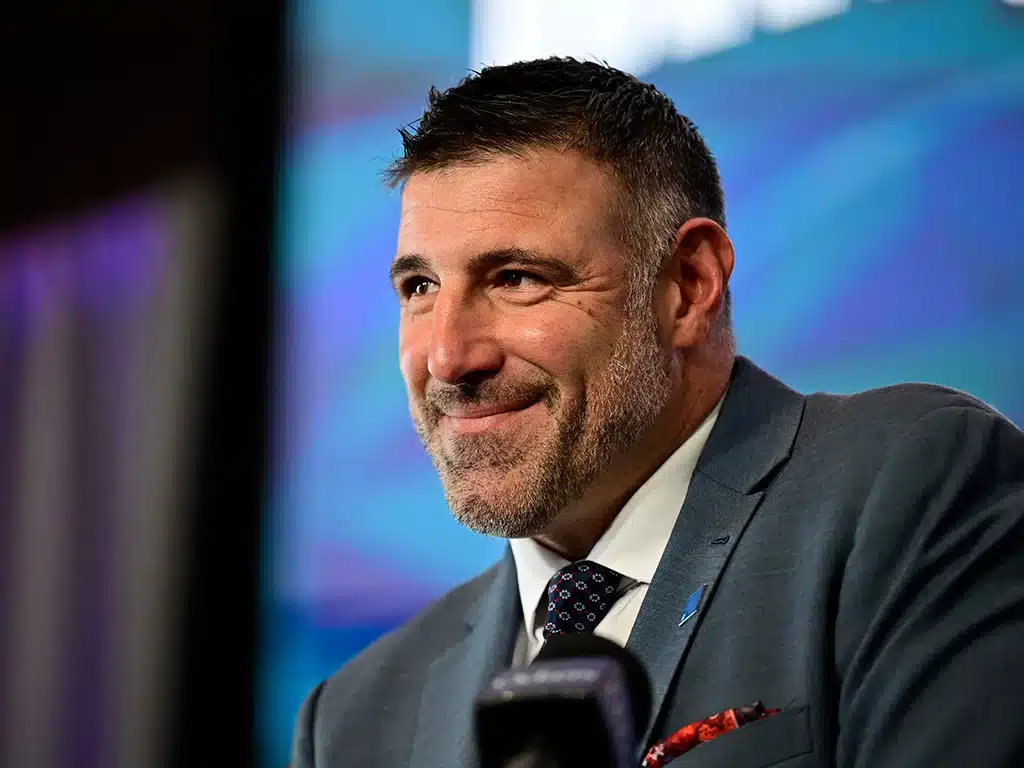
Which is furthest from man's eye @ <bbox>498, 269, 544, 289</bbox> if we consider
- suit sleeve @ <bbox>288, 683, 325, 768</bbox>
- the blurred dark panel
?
the blurred dark panel

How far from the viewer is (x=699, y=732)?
1.74m

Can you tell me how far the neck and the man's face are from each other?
0.09 feet

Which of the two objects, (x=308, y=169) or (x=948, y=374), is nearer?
(x=948, y=374)

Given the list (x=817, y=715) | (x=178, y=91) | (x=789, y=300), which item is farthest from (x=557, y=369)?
(x=178, y=91)

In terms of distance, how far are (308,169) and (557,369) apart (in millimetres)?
2027

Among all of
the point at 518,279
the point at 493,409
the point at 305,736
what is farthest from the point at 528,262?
the point at 305,736

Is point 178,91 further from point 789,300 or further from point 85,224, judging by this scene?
point 789,300

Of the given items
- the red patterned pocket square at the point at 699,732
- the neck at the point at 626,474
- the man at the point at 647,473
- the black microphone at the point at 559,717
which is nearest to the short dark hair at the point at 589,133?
the man at the point at 647,473

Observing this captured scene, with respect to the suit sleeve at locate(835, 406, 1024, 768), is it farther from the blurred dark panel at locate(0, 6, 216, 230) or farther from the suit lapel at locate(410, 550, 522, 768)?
the blurred dark panel at locate(0, 6, 216, 230)

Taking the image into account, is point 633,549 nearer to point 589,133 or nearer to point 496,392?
point 496,392

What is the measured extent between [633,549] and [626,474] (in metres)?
0.13

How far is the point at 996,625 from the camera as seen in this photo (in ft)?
5.08

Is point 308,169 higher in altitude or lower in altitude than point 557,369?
higher

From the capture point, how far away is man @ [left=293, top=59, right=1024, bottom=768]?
166 cm
